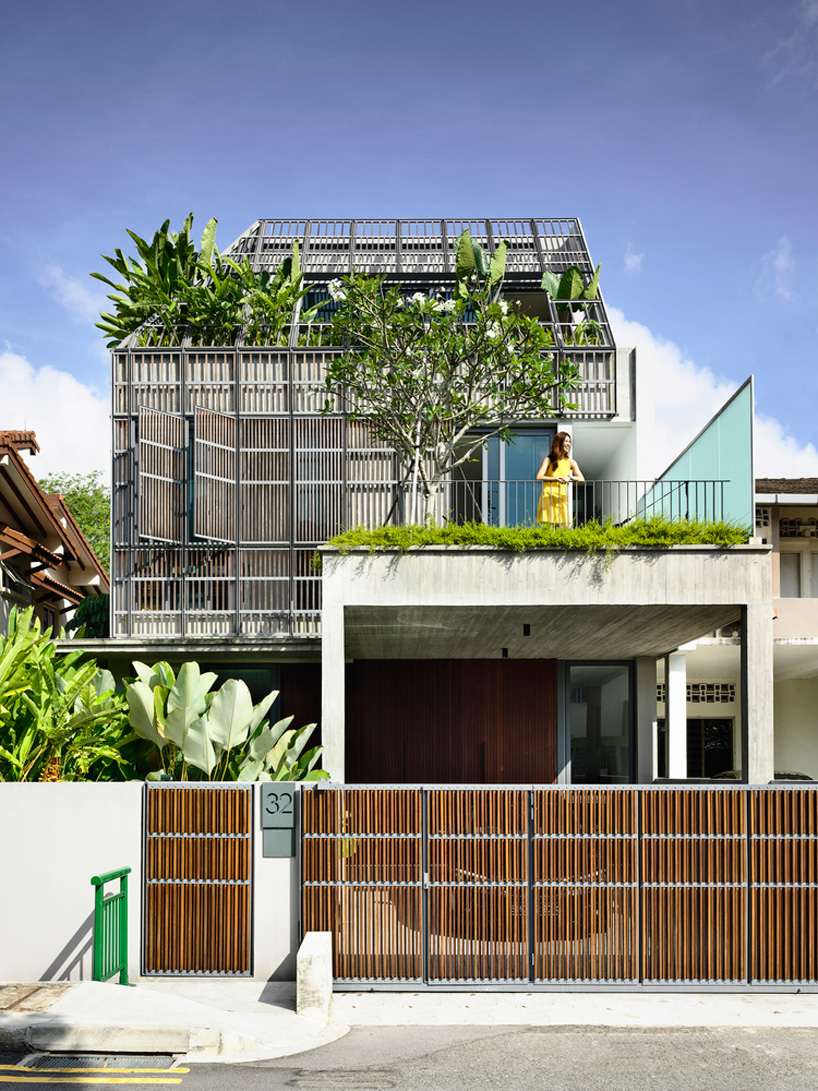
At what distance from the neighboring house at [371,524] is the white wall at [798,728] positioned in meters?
7.37

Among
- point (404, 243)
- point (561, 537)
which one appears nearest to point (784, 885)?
point (561, 537)

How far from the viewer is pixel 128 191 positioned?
1492cm

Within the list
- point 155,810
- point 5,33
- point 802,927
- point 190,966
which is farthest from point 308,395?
point 802,927

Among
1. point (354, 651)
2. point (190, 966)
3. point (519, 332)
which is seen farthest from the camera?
point (354, 651)

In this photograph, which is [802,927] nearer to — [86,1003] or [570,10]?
[86,1003]

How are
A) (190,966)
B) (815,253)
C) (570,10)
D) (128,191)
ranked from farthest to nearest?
(815,253), (128,191), (570,10), (190,966)

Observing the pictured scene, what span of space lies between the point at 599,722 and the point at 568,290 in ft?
29.0

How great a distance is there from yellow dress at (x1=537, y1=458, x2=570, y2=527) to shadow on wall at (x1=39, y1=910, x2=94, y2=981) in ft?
24.0

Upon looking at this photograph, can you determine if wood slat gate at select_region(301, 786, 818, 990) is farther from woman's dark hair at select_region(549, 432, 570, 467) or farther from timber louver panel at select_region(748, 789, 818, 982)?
woman's dark hair at select_region(549, 432, 570, 467)

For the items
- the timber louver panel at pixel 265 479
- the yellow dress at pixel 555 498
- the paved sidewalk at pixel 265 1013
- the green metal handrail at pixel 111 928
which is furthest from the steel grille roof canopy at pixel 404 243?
the paved sidewalk at pixel 265 1013

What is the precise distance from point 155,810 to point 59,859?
39.0 inches

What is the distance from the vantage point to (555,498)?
42.2 feet

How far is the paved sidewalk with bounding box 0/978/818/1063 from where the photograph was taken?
736 centimetres

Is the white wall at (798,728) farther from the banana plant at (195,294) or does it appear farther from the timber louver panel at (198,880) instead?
the timber louver panel at (198,880)
